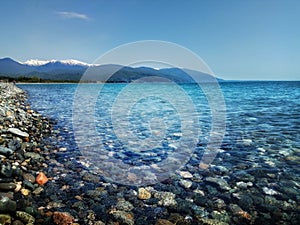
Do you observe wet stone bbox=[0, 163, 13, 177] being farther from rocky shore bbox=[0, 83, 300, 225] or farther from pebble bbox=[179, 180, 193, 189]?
pebble bbox=[179, 180, 193, 189]

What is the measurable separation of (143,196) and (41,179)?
2.39m

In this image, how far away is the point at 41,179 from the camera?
18.4ft

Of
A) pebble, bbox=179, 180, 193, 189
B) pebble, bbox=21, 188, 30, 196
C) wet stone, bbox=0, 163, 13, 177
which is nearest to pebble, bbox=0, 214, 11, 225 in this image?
pebble, bbox=21, 188, 30, 196

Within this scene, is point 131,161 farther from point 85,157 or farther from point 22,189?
point 22,189

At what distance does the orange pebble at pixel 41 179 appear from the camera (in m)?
5.50

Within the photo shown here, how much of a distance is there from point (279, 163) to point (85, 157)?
554 centimetres

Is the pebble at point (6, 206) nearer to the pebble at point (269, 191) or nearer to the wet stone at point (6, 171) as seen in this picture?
the wet stone at point (6, 171)

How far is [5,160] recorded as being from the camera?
6160 mm

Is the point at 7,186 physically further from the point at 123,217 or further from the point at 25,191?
the point at 123,217

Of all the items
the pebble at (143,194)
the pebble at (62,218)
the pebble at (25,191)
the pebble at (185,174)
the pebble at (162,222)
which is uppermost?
the pebble at (25,191)

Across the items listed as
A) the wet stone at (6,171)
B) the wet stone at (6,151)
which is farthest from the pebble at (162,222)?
the wet stone at (6,151)

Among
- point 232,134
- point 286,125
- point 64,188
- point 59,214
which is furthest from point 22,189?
point 286,125

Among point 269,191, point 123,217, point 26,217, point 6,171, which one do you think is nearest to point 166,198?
point 123,217

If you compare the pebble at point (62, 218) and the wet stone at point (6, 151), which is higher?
the wet stone at point (6, 151)
